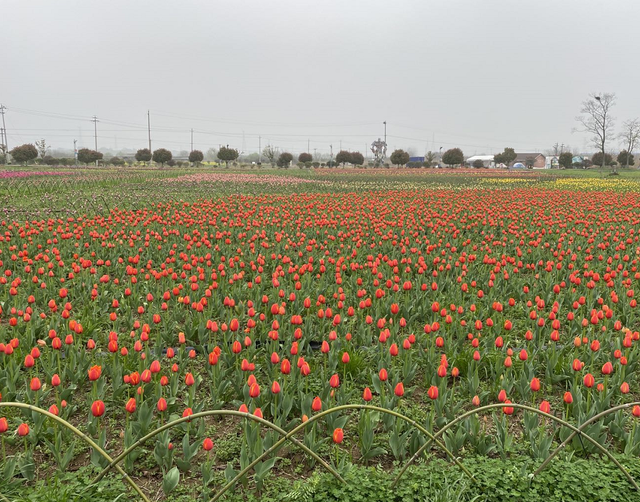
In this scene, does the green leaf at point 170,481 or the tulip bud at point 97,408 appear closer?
the green leaf at point 170,481

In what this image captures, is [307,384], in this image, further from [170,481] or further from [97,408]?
[97,408]

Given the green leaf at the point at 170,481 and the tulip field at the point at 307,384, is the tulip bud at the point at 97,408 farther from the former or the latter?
the green leaf at the point at 170,481

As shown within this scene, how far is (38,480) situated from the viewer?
3213mm

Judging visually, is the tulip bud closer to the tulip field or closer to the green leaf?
the tulip field

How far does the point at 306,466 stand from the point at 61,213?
12861mm

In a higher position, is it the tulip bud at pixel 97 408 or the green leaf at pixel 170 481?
the tulip bud at pixel 97 408

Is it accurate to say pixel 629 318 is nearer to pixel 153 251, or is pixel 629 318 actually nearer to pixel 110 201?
pixel 153 251

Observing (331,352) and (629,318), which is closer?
(331,352)

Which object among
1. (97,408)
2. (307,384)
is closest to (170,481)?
(97,408)

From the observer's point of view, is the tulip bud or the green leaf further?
the tulip bud

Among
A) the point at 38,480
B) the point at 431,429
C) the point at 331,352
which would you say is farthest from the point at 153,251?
the point at 431,429

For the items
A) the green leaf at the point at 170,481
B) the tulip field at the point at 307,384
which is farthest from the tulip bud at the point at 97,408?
the green leaf at the point at 170,481

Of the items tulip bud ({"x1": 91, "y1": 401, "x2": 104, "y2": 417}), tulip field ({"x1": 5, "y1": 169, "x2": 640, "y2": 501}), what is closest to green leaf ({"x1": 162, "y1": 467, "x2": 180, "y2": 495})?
tulip field ({"x1": 5, "y1": 169, "x2": 640, "y2": 501})

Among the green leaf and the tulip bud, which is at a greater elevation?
the tulip bud
